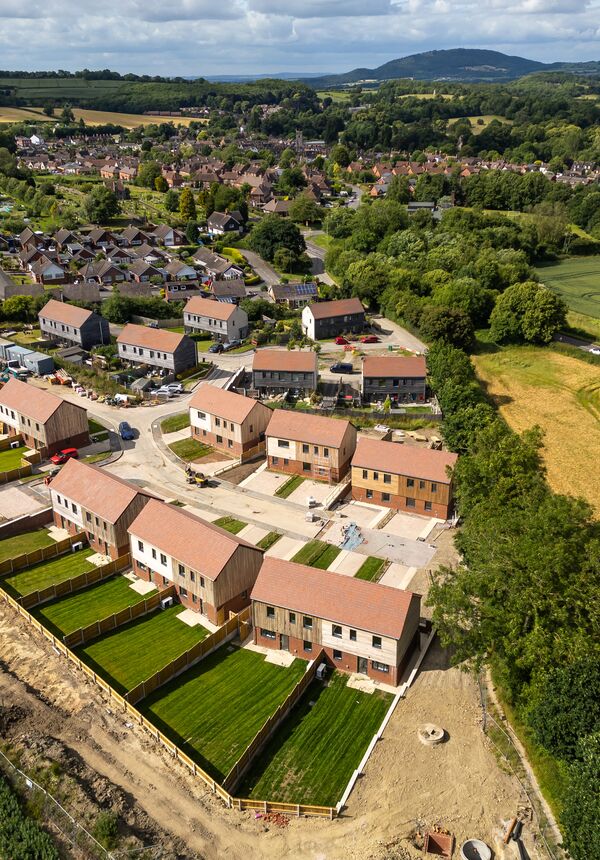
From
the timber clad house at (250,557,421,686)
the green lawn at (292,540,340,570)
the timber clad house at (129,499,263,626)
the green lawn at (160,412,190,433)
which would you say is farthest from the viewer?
the green lawn at (160,412,190,433)

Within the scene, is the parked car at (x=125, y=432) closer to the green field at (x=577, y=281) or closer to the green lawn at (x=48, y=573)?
the green lawn at (x=48, y=573)

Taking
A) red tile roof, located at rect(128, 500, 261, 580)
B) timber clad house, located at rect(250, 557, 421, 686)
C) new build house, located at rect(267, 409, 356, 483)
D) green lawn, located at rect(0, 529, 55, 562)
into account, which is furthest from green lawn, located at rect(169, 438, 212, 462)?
timber clad house, located at rect(250, 557, 421, 686)

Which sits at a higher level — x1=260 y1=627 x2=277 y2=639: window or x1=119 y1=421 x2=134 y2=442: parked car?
x1=260 y1=627 x2=277 y2=639: window

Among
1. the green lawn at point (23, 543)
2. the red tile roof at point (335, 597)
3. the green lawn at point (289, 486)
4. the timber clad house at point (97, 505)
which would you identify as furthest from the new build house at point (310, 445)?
the green lawn at point (23, 543)

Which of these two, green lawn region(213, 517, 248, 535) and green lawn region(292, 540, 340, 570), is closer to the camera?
green lawn region(292, 540, 340, 570)

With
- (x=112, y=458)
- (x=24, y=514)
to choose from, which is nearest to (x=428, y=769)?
(x=24, y=514)

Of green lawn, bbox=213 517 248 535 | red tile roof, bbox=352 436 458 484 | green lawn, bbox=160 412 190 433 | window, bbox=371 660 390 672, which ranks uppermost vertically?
red tile roof, bbox=352 436 458 484

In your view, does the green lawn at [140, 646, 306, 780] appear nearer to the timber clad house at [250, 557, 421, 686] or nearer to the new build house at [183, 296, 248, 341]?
the timber clad house at [250, 557, 421, 686]

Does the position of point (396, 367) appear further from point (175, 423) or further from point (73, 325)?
point (73, 325)
